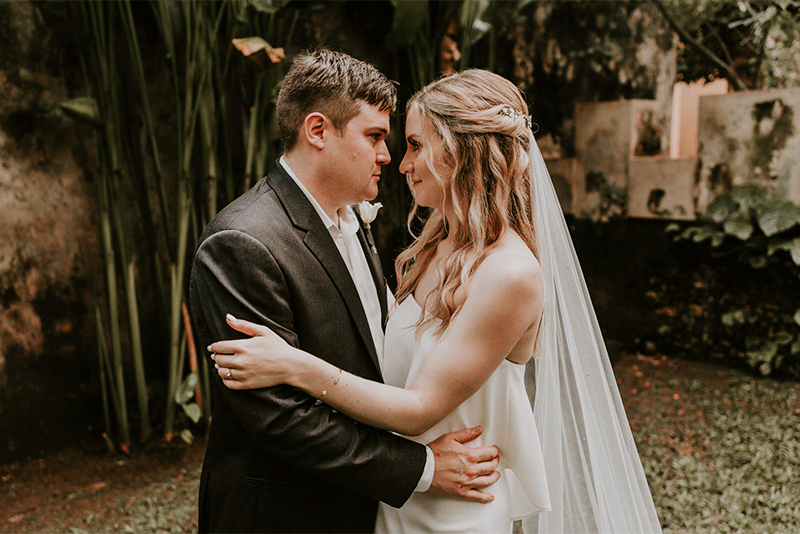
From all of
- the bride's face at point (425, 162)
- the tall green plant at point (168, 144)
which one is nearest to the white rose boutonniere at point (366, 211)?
the bride's face at point (425, 162)

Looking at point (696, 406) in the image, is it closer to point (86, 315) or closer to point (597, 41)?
point (597, 41)

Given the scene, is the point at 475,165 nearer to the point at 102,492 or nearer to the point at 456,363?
the point at 456,363

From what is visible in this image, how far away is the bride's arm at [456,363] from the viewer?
4.81ft

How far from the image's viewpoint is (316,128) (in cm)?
169

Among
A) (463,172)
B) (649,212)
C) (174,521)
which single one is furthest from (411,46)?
(174,521)

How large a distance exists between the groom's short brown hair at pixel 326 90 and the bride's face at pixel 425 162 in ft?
0.51

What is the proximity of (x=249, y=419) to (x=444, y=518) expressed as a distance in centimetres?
60

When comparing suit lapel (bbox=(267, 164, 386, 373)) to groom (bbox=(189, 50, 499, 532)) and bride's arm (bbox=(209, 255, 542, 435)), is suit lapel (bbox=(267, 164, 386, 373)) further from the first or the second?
bride's arm (bbox=(209, 255, 542, 435))

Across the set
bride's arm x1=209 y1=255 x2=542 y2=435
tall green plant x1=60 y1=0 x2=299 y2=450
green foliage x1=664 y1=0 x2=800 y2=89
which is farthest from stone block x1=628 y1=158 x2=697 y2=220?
bride's arm x1=209 y1=255 x2=542 y2=435

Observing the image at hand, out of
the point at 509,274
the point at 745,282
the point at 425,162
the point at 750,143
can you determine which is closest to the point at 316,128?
the point at 425,162

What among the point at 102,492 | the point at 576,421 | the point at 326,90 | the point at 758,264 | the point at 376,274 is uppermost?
the point at 326,90

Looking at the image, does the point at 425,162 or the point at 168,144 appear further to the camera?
the point at 168,144

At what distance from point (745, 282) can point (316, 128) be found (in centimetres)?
509

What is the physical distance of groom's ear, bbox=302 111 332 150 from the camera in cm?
168
